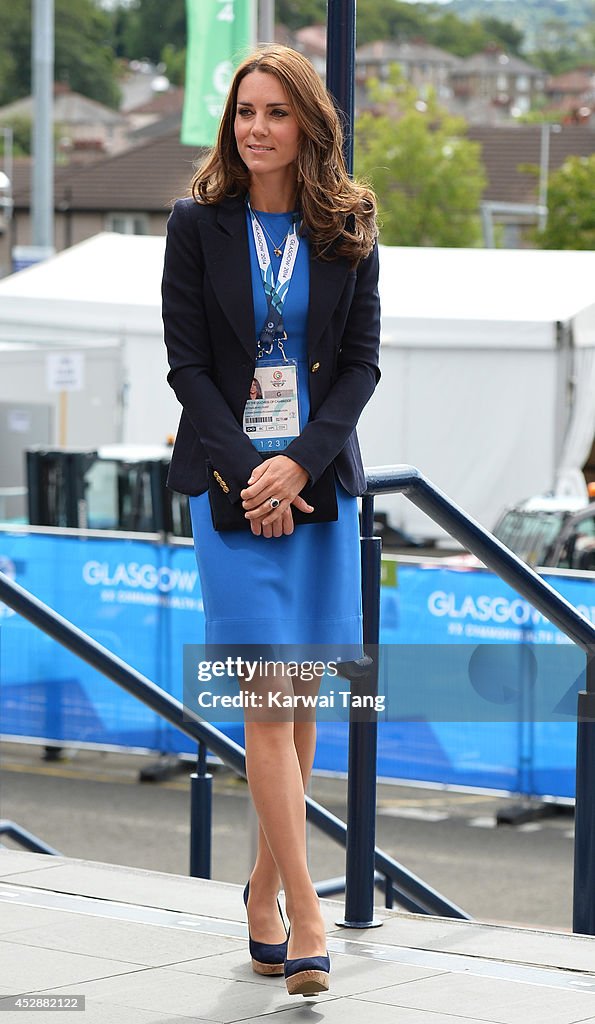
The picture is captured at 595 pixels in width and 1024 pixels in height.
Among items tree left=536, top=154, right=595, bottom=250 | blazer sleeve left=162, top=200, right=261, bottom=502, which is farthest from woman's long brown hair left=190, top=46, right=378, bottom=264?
tree left=536, top=154, right=595, bottom=250

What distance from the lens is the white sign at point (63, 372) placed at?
17625mm

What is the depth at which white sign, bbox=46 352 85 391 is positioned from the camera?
694 inches

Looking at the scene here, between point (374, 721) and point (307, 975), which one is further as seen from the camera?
point (374, 721)

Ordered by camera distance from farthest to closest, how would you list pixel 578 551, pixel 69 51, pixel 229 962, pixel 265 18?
pixel 69 51
pixel 578 551
pixel 265 18
pixel 229 962

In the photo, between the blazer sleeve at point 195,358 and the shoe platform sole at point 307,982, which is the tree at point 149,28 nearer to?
the blazer sleeve at point 195,358

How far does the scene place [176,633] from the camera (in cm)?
1040

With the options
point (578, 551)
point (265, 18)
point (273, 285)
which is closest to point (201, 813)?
point (273, 285)

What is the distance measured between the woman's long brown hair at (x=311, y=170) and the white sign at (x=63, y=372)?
1417cm

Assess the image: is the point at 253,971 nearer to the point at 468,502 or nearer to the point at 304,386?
the point at 304,386

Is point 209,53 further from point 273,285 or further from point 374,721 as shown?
point 273,285

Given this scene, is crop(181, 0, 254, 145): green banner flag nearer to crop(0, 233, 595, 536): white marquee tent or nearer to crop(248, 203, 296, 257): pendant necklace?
crop(0, 233, 595, 536): white marquee tent

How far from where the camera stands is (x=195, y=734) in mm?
5031

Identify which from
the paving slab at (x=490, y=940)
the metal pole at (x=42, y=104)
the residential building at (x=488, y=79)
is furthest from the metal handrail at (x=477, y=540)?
the residential building at (x=488, y=79)

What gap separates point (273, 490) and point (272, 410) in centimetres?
18
